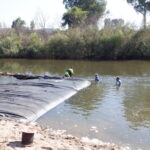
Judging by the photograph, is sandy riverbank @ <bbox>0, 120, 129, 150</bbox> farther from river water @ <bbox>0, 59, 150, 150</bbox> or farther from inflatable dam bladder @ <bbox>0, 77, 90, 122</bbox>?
inflatable dam bladder @ <bbox>0, 77, 90, 122</bbox>

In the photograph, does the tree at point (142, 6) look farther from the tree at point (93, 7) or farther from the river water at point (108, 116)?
the river water at point (108, 116)

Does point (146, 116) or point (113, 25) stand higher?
point (113, 25)

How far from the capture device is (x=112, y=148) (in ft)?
28.1

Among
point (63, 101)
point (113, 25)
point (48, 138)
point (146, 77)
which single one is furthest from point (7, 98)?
point (113, 25)

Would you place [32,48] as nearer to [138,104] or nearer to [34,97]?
[34,97]

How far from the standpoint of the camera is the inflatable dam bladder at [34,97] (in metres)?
11.8

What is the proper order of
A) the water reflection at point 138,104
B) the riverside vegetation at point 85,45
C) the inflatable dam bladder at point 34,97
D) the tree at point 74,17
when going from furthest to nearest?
the tree at point 74,17 < the riverside vegetation at point 85,45 < the water reflection at point 138,104 < the inflatable dam bladder at point 34,97

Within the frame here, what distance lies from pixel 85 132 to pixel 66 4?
53210 millimetres

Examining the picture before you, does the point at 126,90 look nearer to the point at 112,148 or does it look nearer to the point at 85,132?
the point at 85,132

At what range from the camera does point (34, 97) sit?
1430 centimetres

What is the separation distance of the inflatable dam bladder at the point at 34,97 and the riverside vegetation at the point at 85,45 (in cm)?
2327

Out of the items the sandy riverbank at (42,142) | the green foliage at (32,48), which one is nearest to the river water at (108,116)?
the sandy riverbank at (42,142)

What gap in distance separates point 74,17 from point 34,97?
134 feet

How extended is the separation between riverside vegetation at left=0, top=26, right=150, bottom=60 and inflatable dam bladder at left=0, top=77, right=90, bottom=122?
23273mm
